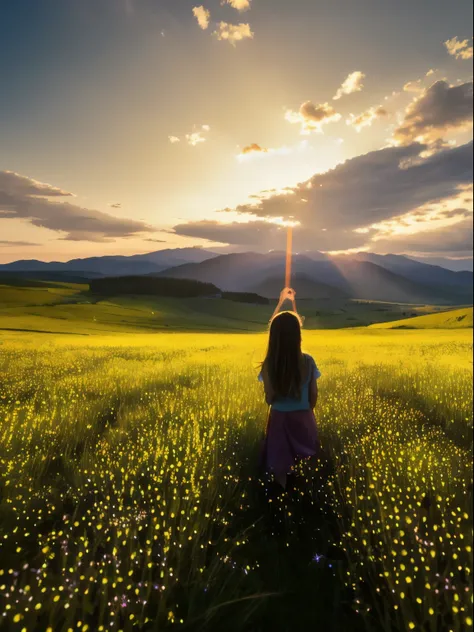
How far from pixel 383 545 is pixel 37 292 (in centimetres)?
555

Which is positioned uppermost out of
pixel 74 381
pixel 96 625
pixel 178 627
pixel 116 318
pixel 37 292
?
pixel 37 292

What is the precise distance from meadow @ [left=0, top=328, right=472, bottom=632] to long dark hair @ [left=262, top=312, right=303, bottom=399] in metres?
0.62

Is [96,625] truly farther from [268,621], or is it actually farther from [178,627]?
[268,621]

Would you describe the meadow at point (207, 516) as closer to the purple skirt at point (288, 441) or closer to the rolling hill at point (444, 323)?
the purple skirt at point (288, 441)

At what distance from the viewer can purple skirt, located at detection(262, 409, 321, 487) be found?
14.6 feet

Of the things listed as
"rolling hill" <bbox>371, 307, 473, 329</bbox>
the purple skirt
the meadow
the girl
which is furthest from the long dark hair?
"rolling hill" <bbox>371, 307, 473, 329</bbox>

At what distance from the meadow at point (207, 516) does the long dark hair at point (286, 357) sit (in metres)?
0.62

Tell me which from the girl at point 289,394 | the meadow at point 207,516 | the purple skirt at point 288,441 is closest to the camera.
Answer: the meadow at point 207,516

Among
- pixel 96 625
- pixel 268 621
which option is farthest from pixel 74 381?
pixel 268 621

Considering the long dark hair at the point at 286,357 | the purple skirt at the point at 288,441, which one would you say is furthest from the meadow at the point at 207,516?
the long dark hair at the point at 286,357

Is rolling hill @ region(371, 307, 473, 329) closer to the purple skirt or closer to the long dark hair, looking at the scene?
the purple skirt

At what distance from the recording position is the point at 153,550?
276 cm

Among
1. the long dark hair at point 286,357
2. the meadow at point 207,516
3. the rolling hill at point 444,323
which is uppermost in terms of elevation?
the long dark hair at point 286,357

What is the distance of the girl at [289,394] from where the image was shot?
4586mm
